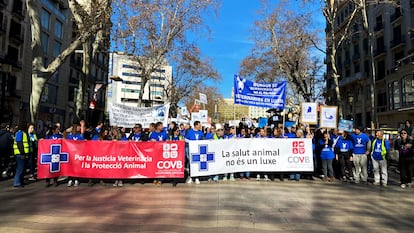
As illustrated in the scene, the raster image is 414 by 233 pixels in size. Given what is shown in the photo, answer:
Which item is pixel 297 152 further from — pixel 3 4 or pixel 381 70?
pixel 381 70

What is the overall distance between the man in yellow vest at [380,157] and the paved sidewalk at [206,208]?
57 cm

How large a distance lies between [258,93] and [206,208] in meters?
6.36

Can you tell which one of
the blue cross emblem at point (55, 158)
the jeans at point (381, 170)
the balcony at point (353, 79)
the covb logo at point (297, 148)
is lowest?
the jeans at point (381, 170)

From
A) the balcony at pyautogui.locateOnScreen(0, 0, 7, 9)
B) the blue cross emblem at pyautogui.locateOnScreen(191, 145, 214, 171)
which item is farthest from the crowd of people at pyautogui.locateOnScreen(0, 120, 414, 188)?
the balcony at pyautogui.locateOnScreen(0, 0, 7, 9)

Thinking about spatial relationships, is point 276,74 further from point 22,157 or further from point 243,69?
point 22,157

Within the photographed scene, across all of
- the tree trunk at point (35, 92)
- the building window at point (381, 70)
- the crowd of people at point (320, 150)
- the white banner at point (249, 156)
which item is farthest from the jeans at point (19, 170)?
the building window at point (381, 70)

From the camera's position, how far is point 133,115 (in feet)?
38.5

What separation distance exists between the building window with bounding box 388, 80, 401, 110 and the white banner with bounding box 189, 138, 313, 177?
90.2 ft

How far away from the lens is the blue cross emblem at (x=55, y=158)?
8836 mm

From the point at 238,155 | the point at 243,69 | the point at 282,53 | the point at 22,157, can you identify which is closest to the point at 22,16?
the point at 243,69

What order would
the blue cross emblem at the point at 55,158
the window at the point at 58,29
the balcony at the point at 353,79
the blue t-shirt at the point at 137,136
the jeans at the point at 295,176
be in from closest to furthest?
the blue cross emblem at the point at 55,158, the blue t-shirt at the point at 137,136, the jeans at the point at 295,176, the window at the point at 58,29, the balcony at the point at 353,79

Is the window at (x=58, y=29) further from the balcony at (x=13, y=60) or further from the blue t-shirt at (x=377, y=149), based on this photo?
the blue t-shirt at (x=377, y=149)

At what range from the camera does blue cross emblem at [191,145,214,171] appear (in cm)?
969

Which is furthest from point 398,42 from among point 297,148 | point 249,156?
point 249,156
